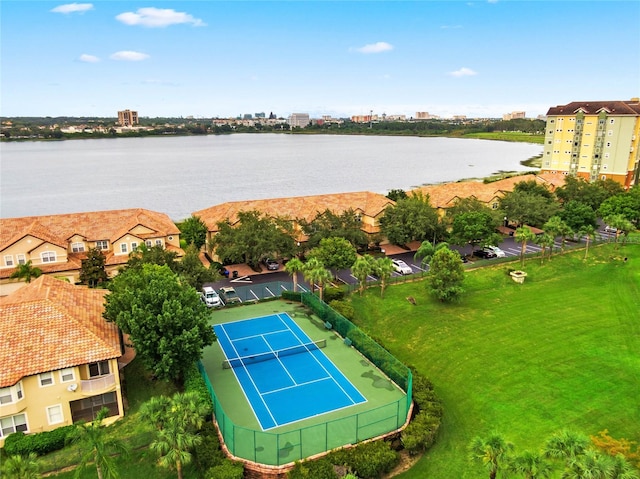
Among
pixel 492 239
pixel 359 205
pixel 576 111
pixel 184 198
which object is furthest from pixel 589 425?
pixel 184 198

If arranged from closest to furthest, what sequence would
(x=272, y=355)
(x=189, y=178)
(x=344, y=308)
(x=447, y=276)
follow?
(x=272, y=355), (x=344, y=308), (x=447, y=276), (x=189, y=178)

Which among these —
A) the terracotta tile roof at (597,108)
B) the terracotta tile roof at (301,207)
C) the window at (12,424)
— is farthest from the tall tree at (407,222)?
the terracotta tile roof at (597,108)

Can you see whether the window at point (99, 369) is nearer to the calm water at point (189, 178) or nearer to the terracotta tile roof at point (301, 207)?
the terracotta tile roof at point (301, 207)

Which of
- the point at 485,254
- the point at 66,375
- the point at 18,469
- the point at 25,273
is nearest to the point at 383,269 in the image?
the point at 485,254

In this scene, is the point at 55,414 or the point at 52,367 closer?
the point at 52,367

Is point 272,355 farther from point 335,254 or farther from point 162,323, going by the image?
point 335,254

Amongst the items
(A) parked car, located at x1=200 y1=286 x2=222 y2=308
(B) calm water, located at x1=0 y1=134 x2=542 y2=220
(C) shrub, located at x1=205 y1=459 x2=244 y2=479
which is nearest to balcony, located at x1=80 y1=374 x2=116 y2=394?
(C) shrub, located at x1=205 y1=459 x2=244 y2=479

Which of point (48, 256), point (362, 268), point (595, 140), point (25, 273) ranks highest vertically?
point (595, 140)

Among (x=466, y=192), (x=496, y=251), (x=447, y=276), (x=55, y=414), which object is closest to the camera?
(x=55, y=414)
